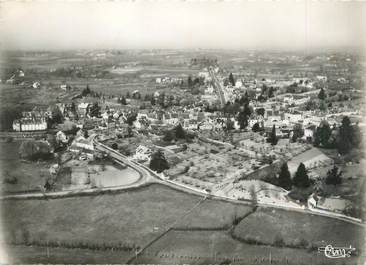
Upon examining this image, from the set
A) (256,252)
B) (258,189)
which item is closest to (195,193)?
(258,189)

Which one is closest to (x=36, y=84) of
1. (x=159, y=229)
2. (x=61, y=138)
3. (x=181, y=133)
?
(x=61, y=138)

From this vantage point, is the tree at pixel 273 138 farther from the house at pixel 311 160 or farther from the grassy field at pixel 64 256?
the grassy field at pixel 64 256

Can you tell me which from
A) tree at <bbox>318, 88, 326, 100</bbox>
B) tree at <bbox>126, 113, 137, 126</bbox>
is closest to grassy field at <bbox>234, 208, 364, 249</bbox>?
tree at <bbox>318, 88, 326, 100</bbox>

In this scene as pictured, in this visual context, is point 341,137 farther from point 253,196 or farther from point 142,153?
point 142,153

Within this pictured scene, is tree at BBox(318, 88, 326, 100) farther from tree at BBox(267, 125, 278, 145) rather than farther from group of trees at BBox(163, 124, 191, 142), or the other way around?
group of trees at BBox(163, 124, 191, 142)

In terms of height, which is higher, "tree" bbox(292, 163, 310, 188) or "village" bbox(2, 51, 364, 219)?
"village" bbox(2, 51, 364, 219)

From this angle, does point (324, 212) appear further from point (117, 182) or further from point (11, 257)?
point (11, 257)
